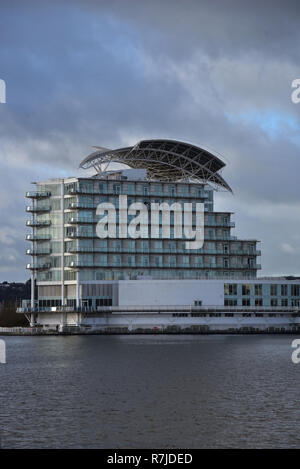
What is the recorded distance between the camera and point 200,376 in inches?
3049

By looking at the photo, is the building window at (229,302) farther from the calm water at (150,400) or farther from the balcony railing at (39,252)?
the calm water at (150,400)

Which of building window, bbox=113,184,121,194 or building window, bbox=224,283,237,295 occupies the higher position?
building window, bbox=113,184,121,194

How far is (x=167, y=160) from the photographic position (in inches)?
7047

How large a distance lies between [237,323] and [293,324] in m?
11.4

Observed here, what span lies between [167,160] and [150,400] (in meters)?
121

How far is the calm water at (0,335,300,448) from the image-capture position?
4712cm

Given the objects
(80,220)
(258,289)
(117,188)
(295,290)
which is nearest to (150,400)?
(258,289)

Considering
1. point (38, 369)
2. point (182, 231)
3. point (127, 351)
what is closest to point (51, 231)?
point (182, 231)

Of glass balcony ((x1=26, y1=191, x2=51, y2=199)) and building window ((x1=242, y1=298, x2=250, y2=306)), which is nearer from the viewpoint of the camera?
building window ((x1=242, y1=298, x2=250, y2=306))

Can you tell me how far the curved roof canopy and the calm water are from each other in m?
72.9

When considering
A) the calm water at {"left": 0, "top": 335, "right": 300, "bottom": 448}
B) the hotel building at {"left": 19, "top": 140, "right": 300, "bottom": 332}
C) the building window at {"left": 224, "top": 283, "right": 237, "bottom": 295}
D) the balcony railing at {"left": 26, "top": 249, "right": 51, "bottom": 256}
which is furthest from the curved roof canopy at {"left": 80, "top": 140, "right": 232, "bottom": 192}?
the calm water at {"left": 0, "top": 335, "right": 300, "bottom": 448}

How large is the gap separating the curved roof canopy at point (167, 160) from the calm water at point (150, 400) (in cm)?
7286

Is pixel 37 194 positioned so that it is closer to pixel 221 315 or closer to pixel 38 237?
pixel 38 237

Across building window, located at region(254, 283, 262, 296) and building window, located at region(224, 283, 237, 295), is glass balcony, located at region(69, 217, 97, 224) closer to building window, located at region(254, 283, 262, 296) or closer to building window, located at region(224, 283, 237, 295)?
building window, located at region(224, 283, 237, 295)
